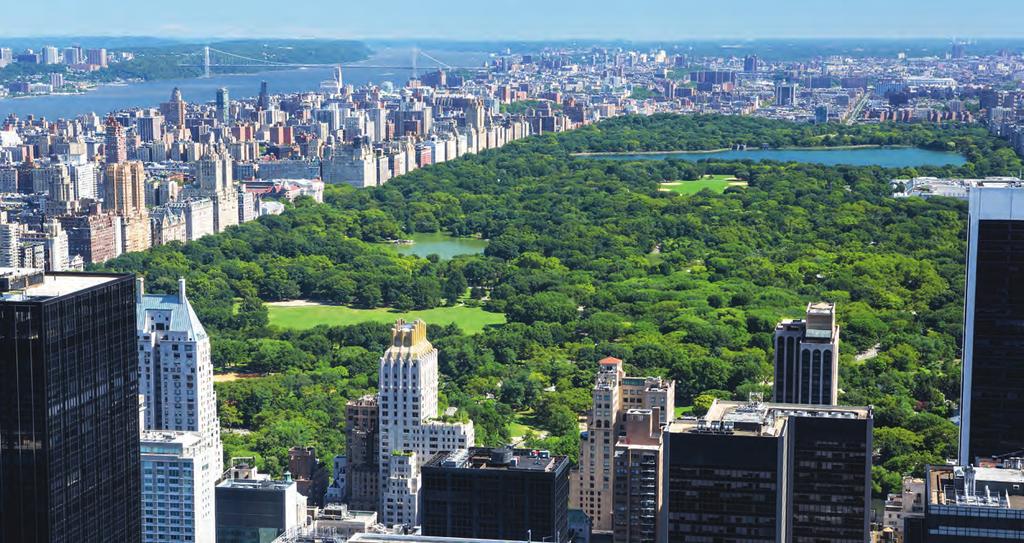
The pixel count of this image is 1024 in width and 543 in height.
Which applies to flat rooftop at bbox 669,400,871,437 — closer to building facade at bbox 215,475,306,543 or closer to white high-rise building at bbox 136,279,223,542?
building facade at bbox 215,475,306,543

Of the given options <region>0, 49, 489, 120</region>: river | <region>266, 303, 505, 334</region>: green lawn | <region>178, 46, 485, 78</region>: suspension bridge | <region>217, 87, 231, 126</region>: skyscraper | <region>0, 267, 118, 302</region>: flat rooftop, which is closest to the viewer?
<region>0, 267, 118, 302</region>: flat rooftop

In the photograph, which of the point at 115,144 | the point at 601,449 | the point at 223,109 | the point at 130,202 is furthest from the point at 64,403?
the point at 223,109

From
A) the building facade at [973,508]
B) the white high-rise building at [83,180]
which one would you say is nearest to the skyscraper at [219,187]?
the white high-rise building at [83,180]

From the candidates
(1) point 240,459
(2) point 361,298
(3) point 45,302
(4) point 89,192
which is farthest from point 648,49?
(3) point 45,302

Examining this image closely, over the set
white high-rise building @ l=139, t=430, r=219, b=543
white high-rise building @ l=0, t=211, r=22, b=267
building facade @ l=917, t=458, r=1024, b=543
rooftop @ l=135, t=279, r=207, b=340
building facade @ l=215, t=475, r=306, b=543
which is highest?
building facade @ l=917, t=458, r=1024, b=543

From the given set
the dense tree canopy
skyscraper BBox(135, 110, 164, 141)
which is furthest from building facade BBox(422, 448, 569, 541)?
skyscraper BBox(135, 110, 164, 141)

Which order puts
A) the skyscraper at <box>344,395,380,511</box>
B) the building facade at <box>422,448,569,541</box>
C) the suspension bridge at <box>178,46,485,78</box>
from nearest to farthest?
the building facade at <box>422,448,569,541</box> → the skyscraper at <box>344,395,380,511</box> → the suspension bridge at <box>178,46,485,78</box>

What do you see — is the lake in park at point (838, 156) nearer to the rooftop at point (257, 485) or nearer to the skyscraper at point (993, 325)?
the skyscraper at point (993, 325)

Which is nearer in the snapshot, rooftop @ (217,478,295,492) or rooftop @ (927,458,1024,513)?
rooftop @ (927,458,1024,513)
